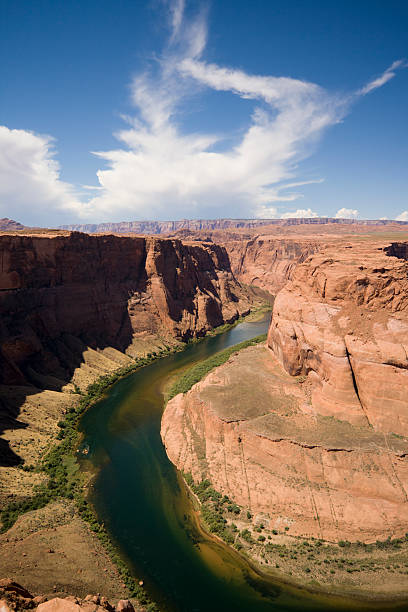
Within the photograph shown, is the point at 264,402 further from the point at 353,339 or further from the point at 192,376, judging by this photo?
the point at 192,376

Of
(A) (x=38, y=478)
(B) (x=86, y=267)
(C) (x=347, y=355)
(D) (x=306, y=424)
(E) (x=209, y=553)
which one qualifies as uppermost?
(B) (x=86, y=267)

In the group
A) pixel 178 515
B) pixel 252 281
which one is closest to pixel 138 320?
pixel 178 515

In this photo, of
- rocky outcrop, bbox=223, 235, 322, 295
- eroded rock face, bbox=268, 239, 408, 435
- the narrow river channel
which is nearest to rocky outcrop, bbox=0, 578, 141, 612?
the narrow river channel

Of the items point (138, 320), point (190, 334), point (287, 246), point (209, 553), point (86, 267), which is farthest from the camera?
point (287, 246)

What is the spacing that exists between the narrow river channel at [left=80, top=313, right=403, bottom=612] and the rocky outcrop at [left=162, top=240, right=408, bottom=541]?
12.3 feet

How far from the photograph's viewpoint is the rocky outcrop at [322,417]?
2959cm

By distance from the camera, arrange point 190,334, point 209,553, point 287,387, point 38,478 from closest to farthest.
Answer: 1. point 209,553
2. point 38,478
3. point 287,387
4. point 190,334

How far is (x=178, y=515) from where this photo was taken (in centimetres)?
3198

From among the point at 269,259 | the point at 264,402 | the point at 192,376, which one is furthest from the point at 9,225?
the point at 264,402

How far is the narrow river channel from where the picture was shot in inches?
958

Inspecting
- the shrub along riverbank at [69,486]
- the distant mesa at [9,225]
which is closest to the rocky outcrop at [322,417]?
the shrub along riverbank at [69,486]

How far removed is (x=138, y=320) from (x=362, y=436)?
179ft

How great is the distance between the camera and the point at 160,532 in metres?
30.2

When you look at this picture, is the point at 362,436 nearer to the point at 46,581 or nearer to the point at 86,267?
the point at 46,581
